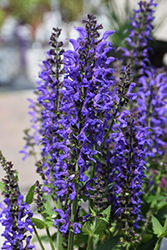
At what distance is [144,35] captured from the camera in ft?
7.00

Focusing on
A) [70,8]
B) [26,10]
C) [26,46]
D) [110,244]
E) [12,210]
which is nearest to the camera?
[12,210]

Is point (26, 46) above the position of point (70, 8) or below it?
below

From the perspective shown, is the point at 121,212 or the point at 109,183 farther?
the point at 109,183

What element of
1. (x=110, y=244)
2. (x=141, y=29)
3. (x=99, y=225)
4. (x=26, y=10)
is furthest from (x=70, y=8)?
(x=99, y=225)

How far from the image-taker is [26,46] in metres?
13.8

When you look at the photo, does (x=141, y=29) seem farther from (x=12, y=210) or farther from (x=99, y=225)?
(x=12, y=210)

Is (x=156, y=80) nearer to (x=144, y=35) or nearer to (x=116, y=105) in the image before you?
(x=144, y=35)

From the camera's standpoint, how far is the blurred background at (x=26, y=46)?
3.62 m

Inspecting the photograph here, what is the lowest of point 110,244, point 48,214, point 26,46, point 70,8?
point 110,244

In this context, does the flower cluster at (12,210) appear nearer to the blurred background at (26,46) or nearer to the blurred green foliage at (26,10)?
the blurred background at (26,46)

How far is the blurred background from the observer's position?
3.62 m

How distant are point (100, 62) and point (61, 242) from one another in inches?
36.8

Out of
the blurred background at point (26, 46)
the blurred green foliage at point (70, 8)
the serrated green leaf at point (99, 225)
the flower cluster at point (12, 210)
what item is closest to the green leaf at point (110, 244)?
the serrated green leaf at point (99, 225)

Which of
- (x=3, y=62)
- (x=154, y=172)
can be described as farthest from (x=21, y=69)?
(x=154, y=172)
